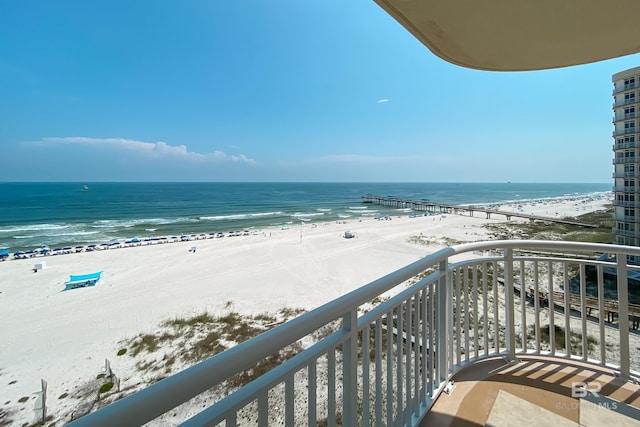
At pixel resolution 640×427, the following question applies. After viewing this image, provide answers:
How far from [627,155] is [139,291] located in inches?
832

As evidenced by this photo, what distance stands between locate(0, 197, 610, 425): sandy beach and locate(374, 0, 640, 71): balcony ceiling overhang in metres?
6.88

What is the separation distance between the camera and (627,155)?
12.5 meters

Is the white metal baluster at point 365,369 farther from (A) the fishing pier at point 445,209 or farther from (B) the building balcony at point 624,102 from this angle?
(A) the fishing pier at point 445,209

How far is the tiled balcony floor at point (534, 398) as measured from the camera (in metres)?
1.53

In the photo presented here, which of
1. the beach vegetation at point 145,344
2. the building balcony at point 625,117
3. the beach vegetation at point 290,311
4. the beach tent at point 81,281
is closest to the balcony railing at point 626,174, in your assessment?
the building balcony at point 625,117

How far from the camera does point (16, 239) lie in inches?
754

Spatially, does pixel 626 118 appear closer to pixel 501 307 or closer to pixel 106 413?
pixel 501 307

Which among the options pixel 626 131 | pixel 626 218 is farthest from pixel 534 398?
pixel 626 131

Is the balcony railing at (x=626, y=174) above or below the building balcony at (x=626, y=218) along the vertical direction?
above

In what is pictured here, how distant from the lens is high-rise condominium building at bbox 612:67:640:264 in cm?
1210

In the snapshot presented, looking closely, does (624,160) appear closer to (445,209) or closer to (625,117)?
(625,117)

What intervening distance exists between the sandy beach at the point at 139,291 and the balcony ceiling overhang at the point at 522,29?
22.6ft

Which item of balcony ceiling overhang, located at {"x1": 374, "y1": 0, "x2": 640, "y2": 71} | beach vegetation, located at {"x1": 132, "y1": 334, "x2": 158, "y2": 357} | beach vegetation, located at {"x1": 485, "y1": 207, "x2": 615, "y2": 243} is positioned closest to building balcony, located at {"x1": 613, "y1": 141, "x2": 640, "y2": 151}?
beach vegetation, located at {"x1": 485, "y1": 207, "x2": 615, "y2": 243}

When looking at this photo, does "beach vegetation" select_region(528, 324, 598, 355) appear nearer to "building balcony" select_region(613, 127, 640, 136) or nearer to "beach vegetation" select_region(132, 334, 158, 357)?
"beach vegetation" select_region(132, 334, 158, 357)
